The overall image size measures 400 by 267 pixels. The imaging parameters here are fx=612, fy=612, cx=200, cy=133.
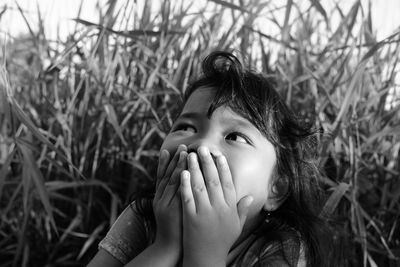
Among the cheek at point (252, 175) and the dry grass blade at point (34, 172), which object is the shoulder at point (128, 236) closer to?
the dry grass blade at point (34, 172)

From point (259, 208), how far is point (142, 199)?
0.98 ft

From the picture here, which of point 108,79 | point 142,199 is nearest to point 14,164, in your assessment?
point 108,79

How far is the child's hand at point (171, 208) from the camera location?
3.41 ft

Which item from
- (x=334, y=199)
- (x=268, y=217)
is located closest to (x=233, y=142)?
(x=268, y=217)

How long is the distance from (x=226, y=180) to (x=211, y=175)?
0.10 feet

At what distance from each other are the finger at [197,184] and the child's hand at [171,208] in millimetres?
24

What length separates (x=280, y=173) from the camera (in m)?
1.23

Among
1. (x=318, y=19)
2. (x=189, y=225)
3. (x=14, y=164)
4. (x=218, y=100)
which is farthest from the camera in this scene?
(x=318, y=19)

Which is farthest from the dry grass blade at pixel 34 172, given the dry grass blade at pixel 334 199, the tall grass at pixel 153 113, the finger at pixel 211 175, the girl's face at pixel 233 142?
the dry grass blade at pixel 334 199

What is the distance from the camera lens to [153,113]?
63.3 inches

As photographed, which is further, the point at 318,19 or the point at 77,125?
the point at 318,19

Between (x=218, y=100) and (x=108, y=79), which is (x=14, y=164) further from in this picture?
(x=218, y=100)

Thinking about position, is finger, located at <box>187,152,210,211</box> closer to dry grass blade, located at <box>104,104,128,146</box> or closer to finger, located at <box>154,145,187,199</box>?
finger, located at <box>154,145,187,199</box>

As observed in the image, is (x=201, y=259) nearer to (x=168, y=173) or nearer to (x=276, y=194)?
(x=168, y=173)
